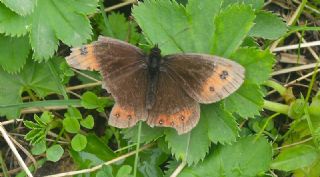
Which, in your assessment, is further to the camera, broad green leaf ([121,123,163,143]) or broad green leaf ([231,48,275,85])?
broad green leaf ([121,123,163,143])

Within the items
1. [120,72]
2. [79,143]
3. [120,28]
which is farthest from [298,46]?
[79,143]

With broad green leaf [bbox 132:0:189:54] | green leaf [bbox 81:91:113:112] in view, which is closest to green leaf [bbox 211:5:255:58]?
broad green leaf [bbox 132:0:189:54]

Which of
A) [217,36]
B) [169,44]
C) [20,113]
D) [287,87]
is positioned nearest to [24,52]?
[20,113]

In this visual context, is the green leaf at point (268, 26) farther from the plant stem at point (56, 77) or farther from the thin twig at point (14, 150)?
the thin twig at point (14, 150)

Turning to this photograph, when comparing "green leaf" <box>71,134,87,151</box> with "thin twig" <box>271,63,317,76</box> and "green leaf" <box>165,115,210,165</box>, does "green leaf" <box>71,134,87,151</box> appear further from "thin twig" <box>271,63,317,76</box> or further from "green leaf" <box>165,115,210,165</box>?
"thin twig" <box>271,63,317,76</box>

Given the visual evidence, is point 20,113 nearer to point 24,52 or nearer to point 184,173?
point 24,52

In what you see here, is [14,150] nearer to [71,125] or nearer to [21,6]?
[71,125]
